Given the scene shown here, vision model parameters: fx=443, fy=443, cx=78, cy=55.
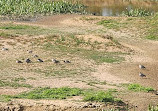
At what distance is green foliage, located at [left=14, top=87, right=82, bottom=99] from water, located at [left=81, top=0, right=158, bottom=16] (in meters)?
21.3

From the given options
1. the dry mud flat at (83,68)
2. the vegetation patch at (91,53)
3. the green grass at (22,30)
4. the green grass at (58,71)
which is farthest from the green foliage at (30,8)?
the green grass at (58,71)

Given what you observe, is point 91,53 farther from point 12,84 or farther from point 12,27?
point 12,27

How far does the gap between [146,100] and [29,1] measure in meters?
24.0

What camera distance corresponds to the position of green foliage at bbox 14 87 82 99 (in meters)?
11.7

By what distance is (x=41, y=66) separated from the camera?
53.7ft

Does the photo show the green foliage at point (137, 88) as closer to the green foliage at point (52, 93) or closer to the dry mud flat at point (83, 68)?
the dry mud flat at point (83, 68)

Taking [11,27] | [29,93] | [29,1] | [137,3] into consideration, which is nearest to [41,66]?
[29,93]

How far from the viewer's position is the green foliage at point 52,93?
→ 460 inches

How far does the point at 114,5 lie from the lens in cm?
3844

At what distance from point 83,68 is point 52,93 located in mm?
4486

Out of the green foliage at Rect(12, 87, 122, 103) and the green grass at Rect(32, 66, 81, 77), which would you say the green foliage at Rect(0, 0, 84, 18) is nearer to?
the green grass at Rect(32, 66, 81, 77)

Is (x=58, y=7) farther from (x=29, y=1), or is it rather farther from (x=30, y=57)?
(x=30, y=57)

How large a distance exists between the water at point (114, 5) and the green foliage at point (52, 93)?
21.3 m

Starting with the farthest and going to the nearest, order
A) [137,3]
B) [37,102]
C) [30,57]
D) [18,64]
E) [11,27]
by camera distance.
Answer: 1. [137,3]
2. [11,27]
3. [30,57]
4. [18,64]
5. [37,102]
